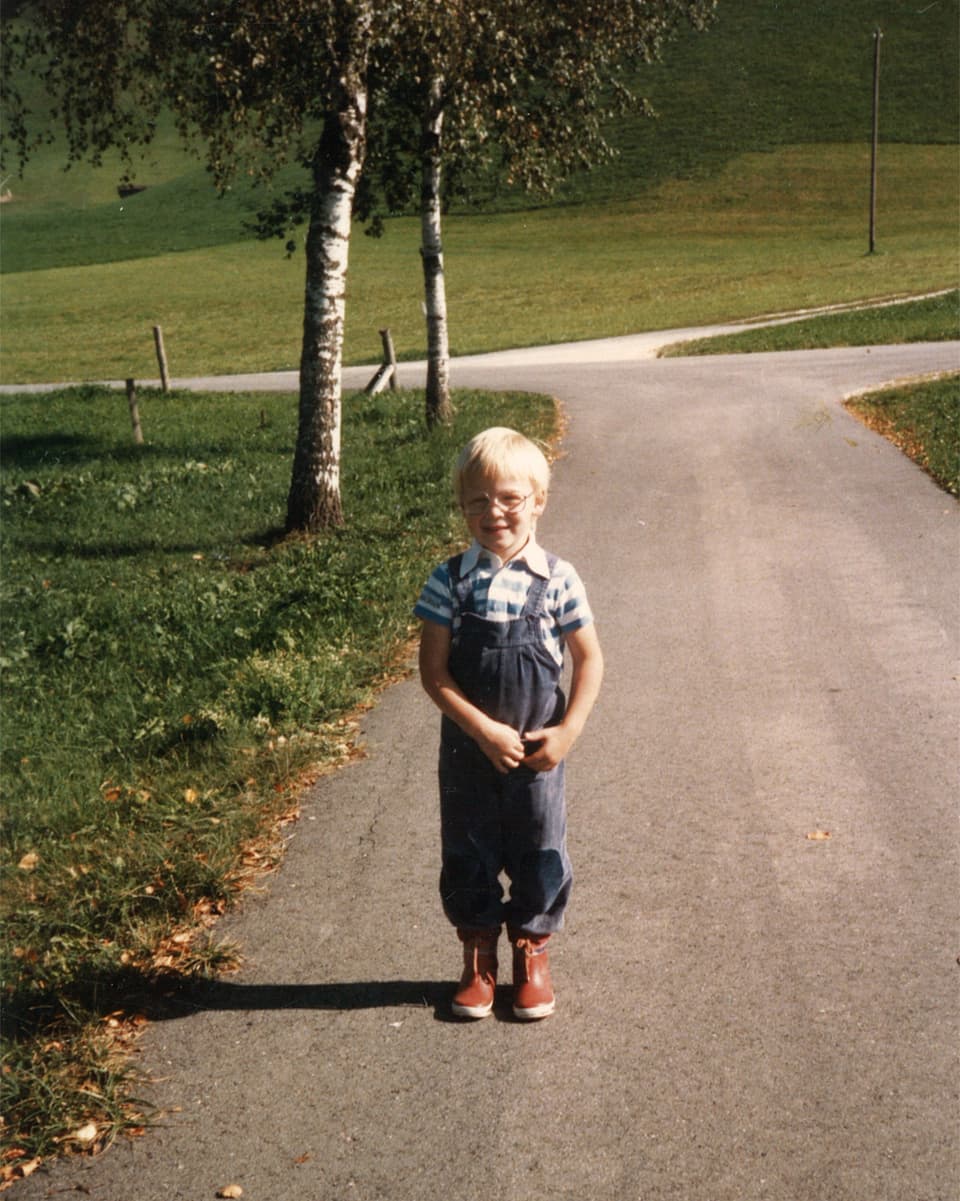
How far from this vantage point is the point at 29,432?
71.9 feet

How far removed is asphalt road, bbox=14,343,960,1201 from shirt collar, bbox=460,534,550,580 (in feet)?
4.42

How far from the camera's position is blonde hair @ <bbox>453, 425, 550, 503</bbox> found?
3969 mm

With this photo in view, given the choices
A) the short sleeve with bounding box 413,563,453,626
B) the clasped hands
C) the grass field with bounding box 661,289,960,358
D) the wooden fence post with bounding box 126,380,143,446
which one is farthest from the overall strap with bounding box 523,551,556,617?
the grass field with bounding box 661,289,960,358

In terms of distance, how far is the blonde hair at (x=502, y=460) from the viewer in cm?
397

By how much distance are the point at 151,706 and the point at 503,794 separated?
377cm

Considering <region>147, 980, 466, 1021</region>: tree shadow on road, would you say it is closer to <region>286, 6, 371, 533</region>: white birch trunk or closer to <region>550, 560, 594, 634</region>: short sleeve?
<region>550, 560, 594, 634</region>: short sleeve

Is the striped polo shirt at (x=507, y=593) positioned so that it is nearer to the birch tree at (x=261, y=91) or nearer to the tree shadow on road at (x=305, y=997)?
the tree shadow on road at (x=305, y=997)

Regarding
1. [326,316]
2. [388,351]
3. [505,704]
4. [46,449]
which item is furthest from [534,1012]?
[388,351]

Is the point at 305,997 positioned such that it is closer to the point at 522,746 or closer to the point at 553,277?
the point at 522,746

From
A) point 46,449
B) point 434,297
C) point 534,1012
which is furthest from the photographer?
point 46,449

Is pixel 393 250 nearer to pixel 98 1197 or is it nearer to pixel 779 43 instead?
pixel 779 43

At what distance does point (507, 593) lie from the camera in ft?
13.4

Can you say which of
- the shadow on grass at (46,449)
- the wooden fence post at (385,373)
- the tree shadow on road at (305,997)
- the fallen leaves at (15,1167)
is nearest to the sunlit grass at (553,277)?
the wooden fence post at (385,373)

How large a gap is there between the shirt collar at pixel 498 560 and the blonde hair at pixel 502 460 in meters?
0.17
